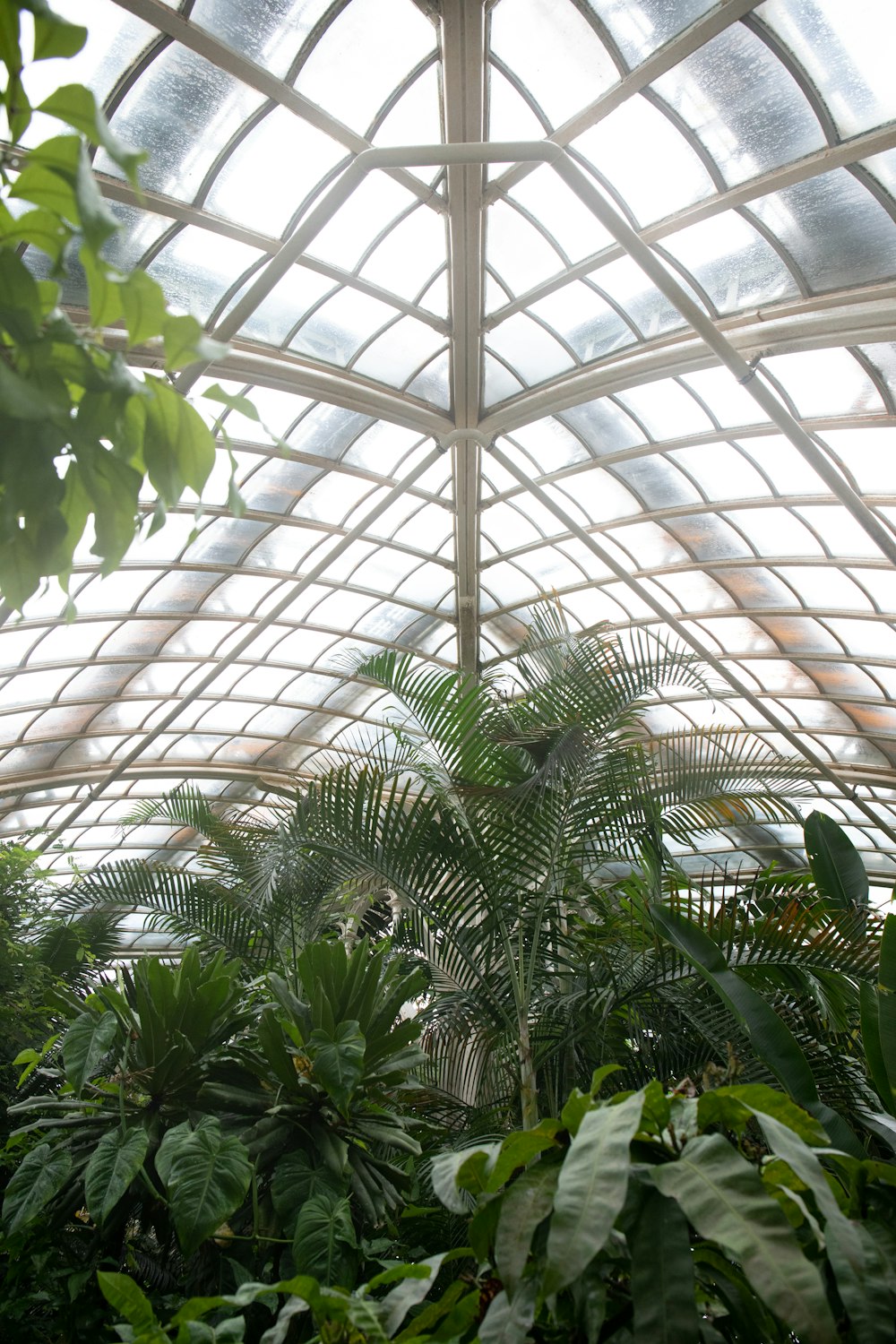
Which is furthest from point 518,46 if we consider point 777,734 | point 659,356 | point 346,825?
point 777,734

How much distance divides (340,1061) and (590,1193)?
184 cm

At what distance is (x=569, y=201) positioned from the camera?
1077 centimetres

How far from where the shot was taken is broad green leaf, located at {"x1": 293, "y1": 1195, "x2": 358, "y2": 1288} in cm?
286

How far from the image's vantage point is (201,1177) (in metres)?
2.86

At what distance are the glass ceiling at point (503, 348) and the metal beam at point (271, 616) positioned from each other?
95 millimetres

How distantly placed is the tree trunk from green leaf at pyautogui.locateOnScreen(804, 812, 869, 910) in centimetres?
207

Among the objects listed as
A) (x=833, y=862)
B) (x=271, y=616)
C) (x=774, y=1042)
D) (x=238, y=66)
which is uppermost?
(x=238, y=66)

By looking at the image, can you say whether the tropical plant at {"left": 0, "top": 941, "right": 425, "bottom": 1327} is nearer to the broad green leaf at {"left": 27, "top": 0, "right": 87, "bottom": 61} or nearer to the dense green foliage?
the dense green foliage

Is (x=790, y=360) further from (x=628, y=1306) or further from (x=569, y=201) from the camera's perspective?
(x=628, y=1306)

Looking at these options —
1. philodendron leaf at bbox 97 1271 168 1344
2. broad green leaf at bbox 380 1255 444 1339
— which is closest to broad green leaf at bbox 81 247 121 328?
broad green leaf at bbox 380 1255 444 1339

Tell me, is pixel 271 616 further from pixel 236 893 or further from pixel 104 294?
pixel 104 294

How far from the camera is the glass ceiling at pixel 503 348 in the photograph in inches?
344

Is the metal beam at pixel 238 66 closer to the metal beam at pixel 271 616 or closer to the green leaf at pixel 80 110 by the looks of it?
the metal beam at pixel 271 616

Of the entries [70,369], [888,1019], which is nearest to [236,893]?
[888,1019]
